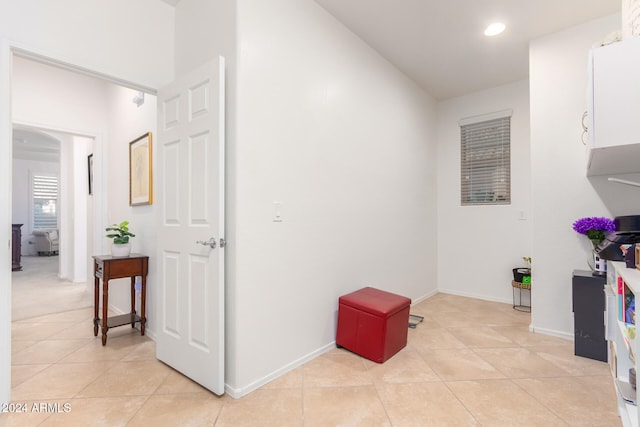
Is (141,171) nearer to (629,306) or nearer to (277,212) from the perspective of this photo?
(277,212)

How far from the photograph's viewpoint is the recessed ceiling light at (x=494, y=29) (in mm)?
2713

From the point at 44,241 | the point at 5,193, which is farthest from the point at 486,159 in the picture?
the point at 44,241

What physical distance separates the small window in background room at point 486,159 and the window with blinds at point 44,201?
35.4ft

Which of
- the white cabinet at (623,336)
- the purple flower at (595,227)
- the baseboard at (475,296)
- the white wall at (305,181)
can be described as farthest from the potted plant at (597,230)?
the white wall at (305,181)

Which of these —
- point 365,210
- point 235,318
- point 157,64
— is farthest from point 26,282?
point 365,210

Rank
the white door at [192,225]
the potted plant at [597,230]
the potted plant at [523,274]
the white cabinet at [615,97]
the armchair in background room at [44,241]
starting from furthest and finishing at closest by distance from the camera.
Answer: the armchair in background room at [44,241] < the potted plant at [523,274] < the potted plant at [597,230] < the white door at [192,225] < the white cabinet at [615,97]

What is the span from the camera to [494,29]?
2.78 meters

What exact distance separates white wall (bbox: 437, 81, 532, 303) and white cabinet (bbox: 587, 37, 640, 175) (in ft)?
8.74

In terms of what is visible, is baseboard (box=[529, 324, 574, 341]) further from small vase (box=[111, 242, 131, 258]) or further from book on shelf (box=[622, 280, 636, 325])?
small vase (box=[111, 242, 131, 258])

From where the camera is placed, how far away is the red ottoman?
229cm

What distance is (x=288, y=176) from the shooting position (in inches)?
87.0

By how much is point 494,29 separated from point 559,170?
139cm

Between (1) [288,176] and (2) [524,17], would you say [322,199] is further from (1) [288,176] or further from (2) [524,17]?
(2) [524,17]

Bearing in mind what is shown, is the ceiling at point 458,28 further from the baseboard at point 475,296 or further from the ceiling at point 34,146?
the ceiling at point 34,146
